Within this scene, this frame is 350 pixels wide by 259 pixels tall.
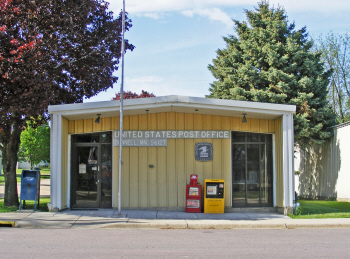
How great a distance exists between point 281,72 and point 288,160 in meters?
8.87

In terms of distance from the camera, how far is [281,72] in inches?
806

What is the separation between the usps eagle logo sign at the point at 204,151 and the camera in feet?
45.0

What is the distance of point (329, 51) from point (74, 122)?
25.2 m

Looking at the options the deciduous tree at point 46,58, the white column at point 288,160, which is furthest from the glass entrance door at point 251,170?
the deciduous tree at point 46,58

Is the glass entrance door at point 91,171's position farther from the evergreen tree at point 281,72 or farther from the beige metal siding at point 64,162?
the evergreen tree at point 281,72

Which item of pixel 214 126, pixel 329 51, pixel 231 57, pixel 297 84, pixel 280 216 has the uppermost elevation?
pixel 329 51

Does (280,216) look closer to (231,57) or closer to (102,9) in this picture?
(102,9)

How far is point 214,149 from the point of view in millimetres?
13781

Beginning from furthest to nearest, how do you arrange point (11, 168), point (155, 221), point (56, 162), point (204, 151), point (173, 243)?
point (11, 168), point (204, 151), point (56, 162), point (155, 221), point (173, 243)

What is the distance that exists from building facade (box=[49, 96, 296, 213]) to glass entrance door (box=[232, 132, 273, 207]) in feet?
0.12

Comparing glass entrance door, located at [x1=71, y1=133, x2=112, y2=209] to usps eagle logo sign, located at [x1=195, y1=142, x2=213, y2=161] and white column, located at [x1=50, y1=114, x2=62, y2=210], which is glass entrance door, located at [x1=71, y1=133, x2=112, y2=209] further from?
usps eagle logo sign, located at [x1=195, y1=142, x2=213, y2=161]

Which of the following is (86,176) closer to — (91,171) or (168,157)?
(91,171)

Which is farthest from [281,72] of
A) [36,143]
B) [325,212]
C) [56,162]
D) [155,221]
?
[36,143]

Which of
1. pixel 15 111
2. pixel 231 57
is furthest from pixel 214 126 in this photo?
pixel 231 57
